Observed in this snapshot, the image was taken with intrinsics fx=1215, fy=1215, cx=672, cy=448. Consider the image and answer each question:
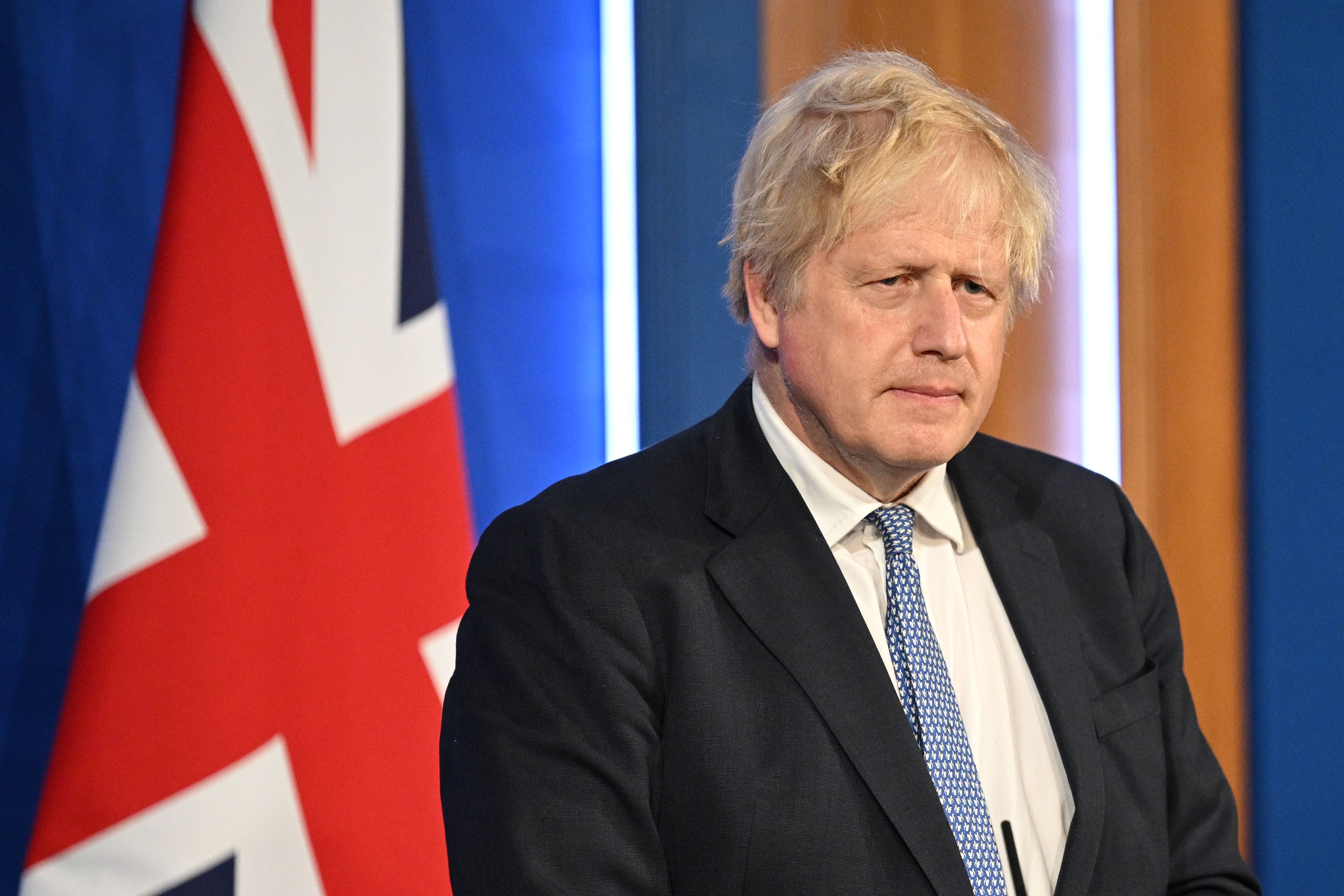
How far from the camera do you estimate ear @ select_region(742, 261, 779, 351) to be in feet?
4.50

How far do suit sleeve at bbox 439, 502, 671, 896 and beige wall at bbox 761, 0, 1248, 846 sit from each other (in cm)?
133

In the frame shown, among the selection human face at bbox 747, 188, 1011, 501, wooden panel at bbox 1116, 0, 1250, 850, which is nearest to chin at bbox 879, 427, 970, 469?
human face at bbox 747, 188, 1011, 501

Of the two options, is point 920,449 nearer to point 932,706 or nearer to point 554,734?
point 932,706

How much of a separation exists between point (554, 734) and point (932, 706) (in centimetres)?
40

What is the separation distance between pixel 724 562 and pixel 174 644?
915 mm

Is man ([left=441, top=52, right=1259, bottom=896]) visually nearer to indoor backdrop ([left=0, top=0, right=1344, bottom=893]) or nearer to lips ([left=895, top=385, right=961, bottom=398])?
lips ([left=895, top=385, right=961, bottom=398])

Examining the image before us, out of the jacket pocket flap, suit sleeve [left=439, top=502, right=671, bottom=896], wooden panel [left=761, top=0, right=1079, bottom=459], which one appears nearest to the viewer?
suit sleeve [left=439, top=502, right=671, bottom=896]

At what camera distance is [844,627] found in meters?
1.23

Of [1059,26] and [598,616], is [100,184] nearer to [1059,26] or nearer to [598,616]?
[598,616]

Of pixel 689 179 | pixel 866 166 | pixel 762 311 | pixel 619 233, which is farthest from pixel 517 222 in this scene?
pixel 866 166

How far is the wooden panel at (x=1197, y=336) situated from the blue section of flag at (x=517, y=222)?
1.05 m

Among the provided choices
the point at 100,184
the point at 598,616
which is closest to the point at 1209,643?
the point at 598,616

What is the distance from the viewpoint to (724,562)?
4.11ft

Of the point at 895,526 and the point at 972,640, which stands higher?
the point at 895,526
